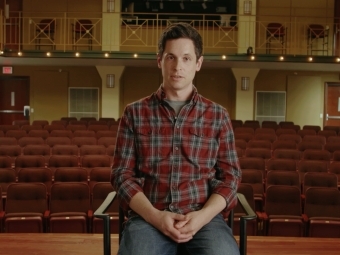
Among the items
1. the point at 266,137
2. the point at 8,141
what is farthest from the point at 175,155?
the point at 266,137

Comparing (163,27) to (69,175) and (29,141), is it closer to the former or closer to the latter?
(29,141)

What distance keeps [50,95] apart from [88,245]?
44.4ft

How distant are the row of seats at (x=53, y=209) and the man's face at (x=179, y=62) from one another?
10.8 ft

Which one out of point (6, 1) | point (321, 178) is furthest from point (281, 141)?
point (6, 1)

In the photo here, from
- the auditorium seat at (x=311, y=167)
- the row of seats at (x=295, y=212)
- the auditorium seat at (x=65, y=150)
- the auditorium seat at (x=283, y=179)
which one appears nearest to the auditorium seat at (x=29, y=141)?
the auditorium seat at (x=65, y=150)

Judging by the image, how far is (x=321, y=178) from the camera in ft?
21.9

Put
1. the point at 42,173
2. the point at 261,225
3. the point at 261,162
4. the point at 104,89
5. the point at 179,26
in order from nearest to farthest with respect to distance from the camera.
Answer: the point at 179,26 → the point at 261,225 → the point at 42,173 → the point at 261,162 → the point at 104,89

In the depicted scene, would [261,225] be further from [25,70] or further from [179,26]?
[25,70]

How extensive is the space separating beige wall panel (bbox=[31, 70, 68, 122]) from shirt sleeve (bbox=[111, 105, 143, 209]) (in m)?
14.8

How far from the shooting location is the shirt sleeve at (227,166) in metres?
2.50

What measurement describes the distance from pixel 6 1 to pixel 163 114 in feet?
49.7

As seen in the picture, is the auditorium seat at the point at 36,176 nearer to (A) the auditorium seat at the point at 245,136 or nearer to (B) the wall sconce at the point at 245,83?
(A) the auditorium seat at the point at 245,136

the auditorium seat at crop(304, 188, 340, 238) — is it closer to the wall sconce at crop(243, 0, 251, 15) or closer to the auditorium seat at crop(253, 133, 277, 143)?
the auditorium seat at crop(253, 133, 277, 143)

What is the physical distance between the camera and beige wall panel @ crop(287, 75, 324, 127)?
1688 cm
